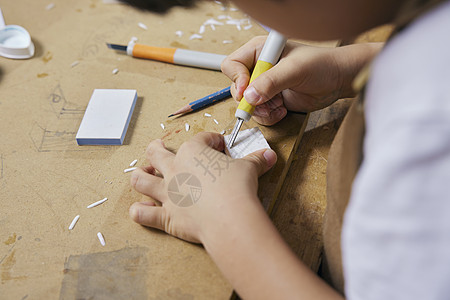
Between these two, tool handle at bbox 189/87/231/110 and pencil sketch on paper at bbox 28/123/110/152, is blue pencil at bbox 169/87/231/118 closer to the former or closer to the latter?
tool handle at bbox 189/87/231/110

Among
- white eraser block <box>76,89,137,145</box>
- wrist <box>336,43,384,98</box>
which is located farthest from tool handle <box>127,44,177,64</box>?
wrist <box>336,43,384,98</box>

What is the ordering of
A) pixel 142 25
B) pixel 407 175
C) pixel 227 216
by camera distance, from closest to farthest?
1. pixel 407 175
2. pixel 227 216
3. pixel 142 25

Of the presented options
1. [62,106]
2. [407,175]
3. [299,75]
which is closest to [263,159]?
[299,75]

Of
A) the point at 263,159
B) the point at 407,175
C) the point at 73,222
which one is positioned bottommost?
the point at 73,222

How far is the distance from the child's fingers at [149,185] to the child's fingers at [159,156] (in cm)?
2

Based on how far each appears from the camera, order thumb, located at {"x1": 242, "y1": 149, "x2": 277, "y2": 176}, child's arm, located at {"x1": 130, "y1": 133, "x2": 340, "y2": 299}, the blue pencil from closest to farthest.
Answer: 1. child's arm, located at {"x1": 130, "y1": 133, "x2": 340, "y2": 299}
2. thumb, located at {"x1": 242, "y1": 149, "x2": 277, "y2": 176}
3. the blue pencil

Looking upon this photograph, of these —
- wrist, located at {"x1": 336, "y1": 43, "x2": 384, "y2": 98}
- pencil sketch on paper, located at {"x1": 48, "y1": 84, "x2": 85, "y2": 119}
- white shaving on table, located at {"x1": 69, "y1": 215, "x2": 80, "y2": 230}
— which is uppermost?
wrist, located at {"x1": 336, "y1": 43, "x2": 384, "y2": 98}

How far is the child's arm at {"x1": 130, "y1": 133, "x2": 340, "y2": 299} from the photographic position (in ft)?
1.41

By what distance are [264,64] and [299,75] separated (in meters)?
0.06

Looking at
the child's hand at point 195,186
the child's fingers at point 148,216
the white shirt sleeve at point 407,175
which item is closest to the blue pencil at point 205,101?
the child's hand at point 195,186

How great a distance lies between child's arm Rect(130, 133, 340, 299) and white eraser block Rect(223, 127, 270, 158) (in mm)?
23

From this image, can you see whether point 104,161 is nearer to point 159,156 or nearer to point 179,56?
point 159,156

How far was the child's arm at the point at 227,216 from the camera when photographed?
429 mm

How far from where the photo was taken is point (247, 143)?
0.60 metres
